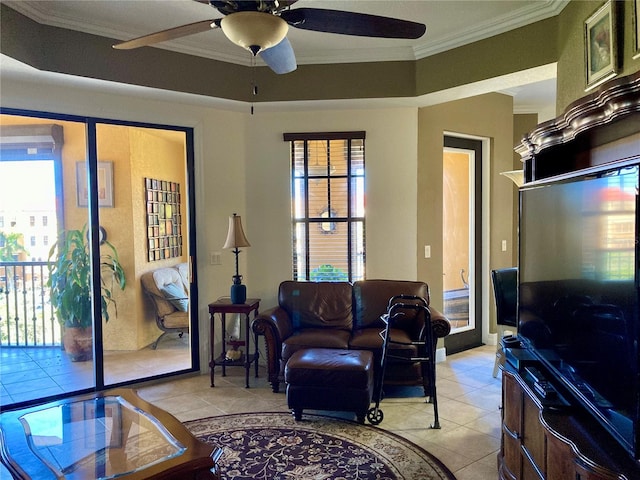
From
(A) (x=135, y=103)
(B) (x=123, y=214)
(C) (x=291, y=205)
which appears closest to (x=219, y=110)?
(A) (x=135, y=103)

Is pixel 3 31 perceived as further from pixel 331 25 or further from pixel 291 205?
pixel 291 205

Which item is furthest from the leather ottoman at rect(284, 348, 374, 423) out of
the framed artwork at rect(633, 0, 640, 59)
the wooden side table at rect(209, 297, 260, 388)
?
the framed artwork at rect(633, 0, 640, 59)

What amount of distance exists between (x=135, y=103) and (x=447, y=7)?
8.75ft

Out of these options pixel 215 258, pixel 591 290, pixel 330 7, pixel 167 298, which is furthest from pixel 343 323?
pixel 591 290

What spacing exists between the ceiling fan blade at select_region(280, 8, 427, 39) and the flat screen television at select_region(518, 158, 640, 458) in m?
0.99

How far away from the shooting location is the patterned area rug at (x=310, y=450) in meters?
2.71

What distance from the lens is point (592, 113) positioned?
1.99 meters

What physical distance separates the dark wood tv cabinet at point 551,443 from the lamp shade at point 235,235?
259 cm

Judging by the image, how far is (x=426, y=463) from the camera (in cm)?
282

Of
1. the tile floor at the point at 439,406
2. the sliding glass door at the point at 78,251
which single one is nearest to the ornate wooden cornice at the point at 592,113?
the tile floor at the point at 439,406

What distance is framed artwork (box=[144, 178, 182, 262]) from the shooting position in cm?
515

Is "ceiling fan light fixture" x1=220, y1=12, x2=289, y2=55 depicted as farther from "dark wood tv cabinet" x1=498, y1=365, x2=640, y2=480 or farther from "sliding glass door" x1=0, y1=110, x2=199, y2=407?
"sliding glass door" x1=0, y1=110, x2=199, y2=407

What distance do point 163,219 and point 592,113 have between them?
4348 millimetres

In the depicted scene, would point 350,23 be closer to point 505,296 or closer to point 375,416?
point 375,416
